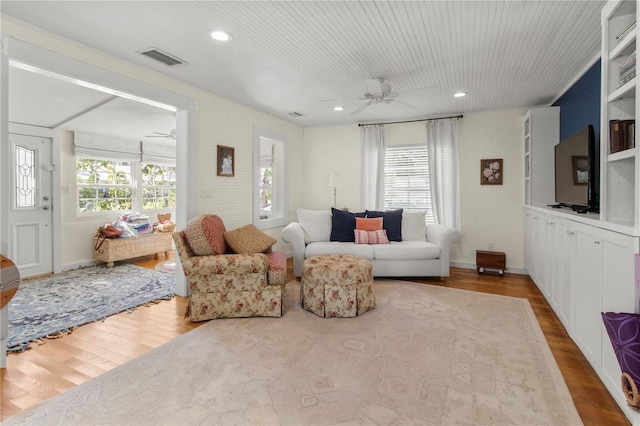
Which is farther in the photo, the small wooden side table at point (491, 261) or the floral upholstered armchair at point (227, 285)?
the small wooden side table at point (491, 261)

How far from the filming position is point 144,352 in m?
2.35

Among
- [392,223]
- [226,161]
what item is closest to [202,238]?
[226,161]

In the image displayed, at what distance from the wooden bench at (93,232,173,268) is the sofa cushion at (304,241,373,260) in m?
3.06

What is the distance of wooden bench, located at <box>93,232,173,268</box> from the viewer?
4.98 metres

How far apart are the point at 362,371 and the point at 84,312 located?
282 centimetres

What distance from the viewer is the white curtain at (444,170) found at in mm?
4918

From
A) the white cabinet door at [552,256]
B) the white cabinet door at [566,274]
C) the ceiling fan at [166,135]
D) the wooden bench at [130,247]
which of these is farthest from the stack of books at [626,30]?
the wooden bench at [130,247]

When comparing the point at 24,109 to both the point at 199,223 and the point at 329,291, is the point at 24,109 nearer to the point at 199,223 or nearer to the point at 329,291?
the point at 199,223

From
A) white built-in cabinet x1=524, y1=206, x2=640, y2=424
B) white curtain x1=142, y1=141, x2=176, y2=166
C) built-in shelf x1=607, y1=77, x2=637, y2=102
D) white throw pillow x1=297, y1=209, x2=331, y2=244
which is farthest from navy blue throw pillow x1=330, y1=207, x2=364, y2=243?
white curtain x1=142, y1=141, x2=176, y2=166

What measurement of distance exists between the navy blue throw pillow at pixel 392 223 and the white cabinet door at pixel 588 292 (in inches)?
96.8

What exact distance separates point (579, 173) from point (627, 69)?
1.16 meters

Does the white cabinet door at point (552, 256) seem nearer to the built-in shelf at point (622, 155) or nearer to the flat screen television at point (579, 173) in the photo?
the flat screen television at point (579, 173)

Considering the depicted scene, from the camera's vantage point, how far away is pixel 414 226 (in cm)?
474

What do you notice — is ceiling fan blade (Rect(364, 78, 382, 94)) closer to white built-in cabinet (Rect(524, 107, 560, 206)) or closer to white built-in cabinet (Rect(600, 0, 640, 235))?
white built-in cabinet (Rect(600, 0, 640, 235))
